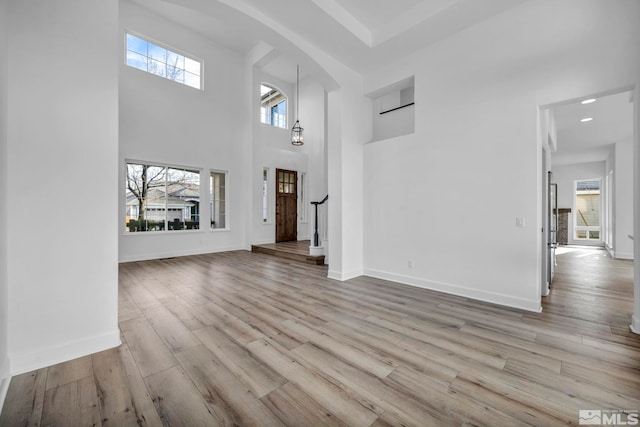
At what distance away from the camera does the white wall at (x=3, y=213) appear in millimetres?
1696

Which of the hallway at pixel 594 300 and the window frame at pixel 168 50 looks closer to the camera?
the hallway at pixel 594 300

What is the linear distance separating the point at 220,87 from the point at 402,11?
558cm

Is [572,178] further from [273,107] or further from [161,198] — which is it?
[161,198]

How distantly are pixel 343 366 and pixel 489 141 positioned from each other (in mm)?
3130

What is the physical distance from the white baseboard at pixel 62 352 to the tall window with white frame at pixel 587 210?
44.6ft

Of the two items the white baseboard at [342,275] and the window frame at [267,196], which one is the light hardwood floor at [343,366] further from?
the window frame at [267,196]

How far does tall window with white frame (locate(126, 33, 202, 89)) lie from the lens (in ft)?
20.1

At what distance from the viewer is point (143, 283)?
4.22m

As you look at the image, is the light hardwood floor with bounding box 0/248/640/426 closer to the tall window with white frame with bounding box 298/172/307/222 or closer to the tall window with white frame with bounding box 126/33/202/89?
the tall window with white frame with bounding box 126/33/202/89

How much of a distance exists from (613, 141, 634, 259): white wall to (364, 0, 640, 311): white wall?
647cm

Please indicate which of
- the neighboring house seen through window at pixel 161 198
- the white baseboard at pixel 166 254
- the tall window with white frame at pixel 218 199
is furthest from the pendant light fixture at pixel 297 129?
the white baseboard at pixel 166 254

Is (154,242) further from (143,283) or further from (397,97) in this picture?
(397,97)

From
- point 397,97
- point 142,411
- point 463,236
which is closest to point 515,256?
point 463,236

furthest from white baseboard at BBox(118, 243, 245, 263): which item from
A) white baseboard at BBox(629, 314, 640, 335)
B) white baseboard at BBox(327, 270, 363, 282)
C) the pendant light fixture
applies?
white baseboard at BBox(629, 314, 640, 335)
